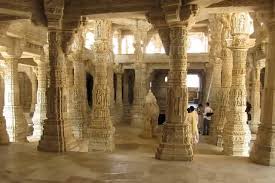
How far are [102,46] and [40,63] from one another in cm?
491

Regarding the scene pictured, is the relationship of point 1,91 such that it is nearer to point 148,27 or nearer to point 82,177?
point 82,177

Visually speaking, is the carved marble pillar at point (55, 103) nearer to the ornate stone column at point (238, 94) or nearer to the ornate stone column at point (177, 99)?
the ornate stone column at point (177, 99)

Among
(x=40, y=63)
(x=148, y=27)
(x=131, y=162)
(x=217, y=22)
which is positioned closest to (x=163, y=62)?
(x=148, y=27)

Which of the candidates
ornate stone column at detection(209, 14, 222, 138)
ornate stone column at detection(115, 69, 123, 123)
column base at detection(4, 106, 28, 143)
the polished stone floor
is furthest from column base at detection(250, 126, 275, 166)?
ornate stone column at detection(115, 69, 123, 123)

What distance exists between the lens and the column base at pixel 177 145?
5.82 metres

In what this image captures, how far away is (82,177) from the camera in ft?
15.9

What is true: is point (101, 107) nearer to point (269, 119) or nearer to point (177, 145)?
point (177, 145)

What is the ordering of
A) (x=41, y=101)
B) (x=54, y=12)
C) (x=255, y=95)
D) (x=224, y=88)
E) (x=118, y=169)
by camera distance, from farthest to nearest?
(x=255, y=95)
(x=41, y=101)
(x=224, y=88)
(x=54, y=12)
(x=118, y=169)

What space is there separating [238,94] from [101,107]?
14.8 ft

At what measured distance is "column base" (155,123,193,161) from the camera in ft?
19.1

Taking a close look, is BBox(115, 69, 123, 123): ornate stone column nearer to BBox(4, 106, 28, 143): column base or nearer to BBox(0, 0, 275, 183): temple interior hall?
BBox(0, 0, 275, 183): temple interior hall

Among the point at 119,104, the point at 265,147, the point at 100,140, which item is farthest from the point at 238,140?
the point at 119,104

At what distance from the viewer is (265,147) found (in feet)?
17.8

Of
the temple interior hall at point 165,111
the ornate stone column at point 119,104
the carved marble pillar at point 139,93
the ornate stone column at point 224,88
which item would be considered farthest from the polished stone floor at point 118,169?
the ornate stone column at point 119,104
